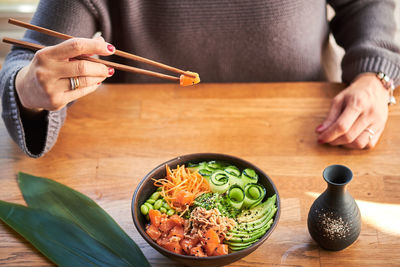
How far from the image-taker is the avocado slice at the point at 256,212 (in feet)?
3.67

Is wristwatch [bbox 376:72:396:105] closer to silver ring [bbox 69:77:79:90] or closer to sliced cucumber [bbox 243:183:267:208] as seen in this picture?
sliced cucumber [bbox 243:183:267:208]

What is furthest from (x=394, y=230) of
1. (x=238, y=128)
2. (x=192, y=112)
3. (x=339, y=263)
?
(x=192, y=112)

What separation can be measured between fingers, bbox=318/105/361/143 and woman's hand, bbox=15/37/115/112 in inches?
30.2

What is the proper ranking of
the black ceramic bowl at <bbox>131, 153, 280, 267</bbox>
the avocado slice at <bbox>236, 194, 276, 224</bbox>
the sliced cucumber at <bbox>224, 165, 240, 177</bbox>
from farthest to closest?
the sliced cucumber at <bbox>224, 165, 240, 177</bbox> → the avocado slice at <bbox>236, 194, 276, 224</bbox> → the black ceramic bowl at <bbox>131, 153, 280, 267</bbox>

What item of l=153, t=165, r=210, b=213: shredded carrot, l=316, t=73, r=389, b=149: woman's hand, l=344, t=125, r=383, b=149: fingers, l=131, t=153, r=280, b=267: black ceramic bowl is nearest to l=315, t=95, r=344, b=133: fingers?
l=316, t=73, r=389, b=149: woman's hand

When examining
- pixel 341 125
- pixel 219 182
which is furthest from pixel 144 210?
pixel 341 125

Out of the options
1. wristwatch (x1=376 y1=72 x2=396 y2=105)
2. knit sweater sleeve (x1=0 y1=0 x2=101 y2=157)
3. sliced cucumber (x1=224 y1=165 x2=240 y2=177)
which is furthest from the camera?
wristwatch (x1=376 y1=72 x2=396 y2=105)

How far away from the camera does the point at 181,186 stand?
1179mm

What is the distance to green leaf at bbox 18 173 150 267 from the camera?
118 centimetres

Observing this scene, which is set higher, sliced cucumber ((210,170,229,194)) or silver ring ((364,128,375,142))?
sliced cucumber ((210,170,229,194))

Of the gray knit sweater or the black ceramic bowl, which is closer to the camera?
the black ceramic bowl

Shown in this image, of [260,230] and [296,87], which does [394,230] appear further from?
[296,87]

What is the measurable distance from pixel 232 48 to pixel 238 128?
16.9 inches

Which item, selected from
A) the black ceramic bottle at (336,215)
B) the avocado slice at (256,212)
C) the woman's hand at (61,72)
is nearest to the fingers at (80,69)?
the woman's hand at (61,72)
